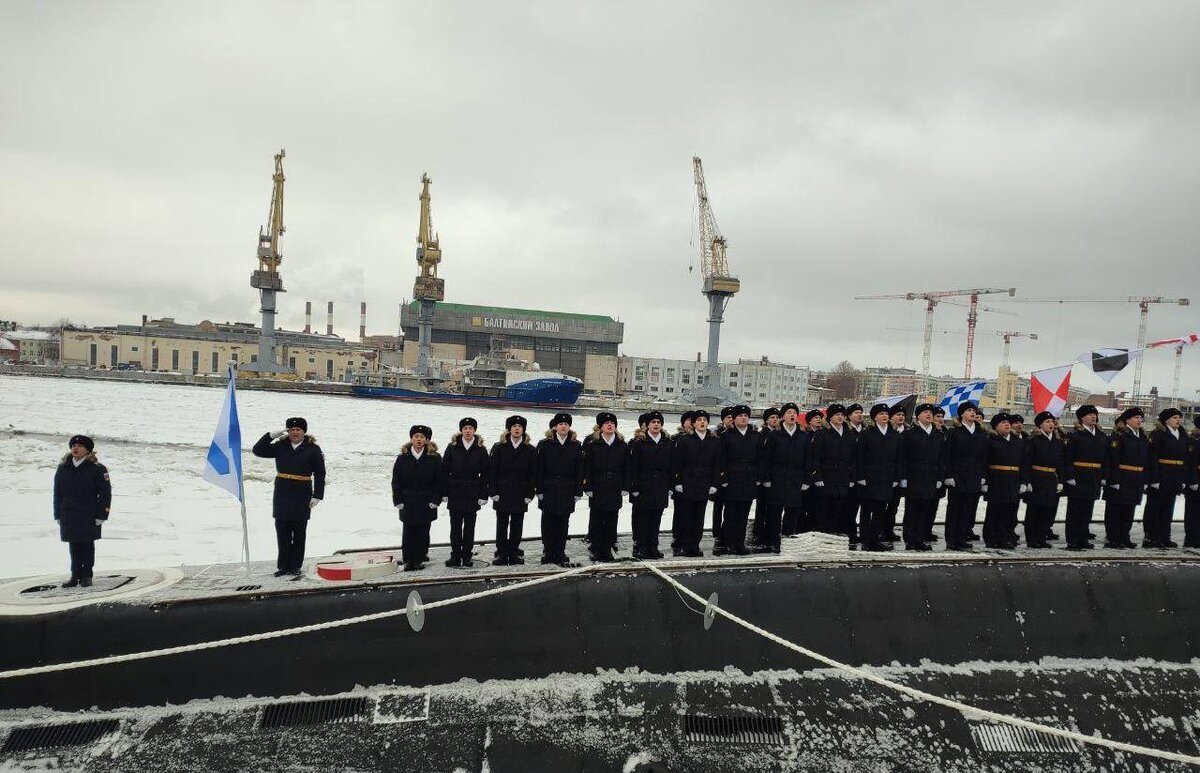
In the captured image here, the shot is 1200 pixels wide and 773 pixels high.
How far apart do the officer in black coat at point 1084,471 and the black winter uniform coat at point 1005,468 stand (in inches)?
26.9

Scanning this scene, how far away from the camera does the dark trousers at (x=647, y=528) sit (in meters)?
7.34

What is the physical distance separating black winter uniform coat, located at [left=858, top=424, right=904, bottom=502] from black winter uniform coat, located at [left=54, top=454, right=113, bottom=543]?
768 centimetres

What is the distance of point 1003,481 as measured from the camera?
25.6 feet

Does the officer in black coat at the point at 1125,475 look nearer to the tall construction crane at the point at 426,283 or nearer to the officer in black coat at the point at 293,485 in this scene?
the officer in black coat at the point at 293,485

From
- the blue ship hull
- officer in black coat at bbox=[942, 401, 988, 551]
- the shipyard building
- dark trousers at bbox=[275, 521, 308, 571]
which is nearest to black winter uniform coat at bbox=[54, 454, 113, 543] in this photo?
dark trousers at bbox=[275, 521, 308, 571]

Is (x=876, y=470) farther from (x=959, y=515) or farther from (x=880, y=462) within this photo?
(x=959, y=515)

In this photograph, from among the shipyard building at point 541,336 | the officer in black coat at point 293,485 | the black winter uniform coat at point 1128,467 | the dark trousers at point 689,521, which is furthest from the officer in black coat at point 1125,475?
the shipyard building at point 541,336

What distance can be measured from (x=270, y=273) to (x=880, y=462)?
9517 cm

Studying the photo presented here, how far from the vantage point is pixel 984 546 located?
7.99 meters

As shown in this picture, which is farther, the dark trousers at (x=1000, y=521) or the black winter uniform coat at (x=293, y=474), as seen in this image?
the dark trousers at (x=1000, y=521)

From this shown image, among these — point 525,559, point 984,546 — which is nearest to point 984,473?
point 984,546

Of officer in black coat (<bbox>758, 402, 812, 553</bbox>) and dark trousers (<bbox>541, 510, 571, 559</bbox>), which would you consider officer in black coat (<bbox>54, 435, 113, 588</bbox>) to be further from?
officer in black coat (<bbox>758, 402, 812, 553</bbox>)

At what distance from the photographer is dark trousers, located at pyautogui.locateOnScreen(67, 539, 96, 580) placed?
584 cm

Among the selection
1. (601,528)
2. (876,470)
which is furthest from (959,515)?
(601,528)
